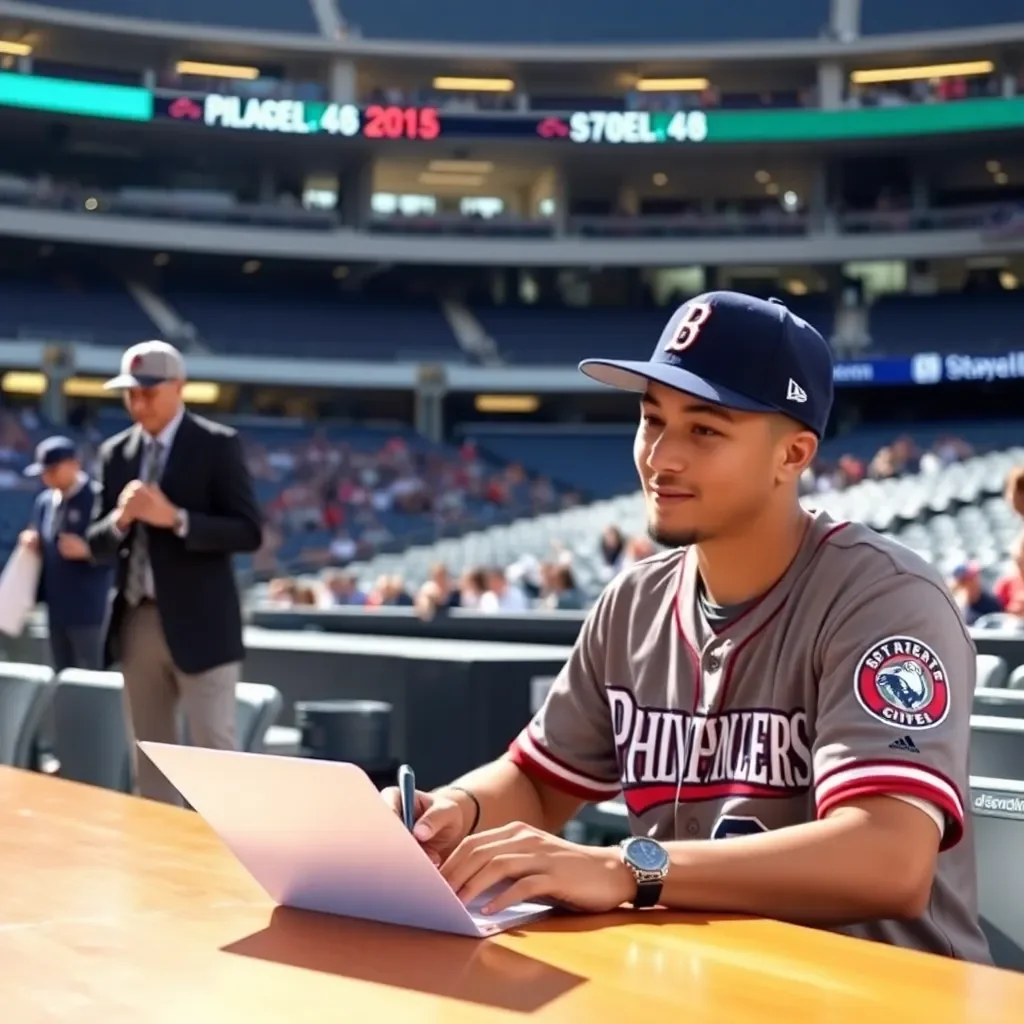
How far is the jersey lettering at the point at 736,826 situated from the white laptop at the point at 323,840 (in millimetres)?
324

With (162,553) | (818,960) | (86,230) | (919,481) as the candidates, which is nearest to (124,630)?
(162,553)

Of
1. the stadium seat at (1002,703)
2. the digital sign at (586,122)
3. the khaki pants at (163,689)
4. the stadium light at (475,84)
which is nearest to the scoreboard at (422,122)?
the digital sign at (586,122)

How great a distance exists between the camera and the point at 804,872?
1.59 meters

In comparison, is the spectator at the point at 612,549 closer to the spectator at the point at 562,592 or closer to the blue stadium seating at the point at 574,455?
the spectator at the point at 562,592

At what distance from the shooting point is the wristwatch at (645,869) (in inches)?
61.6

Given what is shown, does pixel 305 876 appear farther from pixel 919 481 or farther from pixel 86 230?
pixel 86 230

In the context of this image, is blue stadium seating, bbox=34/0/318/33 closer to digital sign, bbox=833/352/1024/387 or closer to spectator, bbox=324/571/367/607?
digital sign, bbox=833/352/1024/387

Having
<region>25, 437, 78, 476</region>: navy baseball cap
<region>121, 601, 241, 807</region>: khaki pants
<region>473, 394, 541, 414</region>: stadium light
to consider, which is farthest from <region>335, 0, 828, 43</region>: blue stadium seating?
<region>121, 601, 241, 807</region>: khaki pants

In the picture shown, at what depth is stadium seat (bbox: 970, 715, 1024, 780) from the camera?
102 inches

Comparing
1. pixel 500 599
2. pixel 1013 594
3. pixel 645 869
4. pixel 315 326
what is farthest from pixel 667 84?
pixel 645 869

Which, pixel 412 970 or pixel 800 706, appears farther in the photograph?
pixel 800 706

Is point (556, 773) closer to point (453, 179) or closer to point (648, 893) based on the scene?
point (648, 893)

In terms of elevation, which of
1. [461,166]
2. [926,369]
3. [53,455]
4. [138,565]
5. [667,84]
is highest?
[667,84]

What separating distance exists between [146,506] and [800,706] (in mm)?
2675
